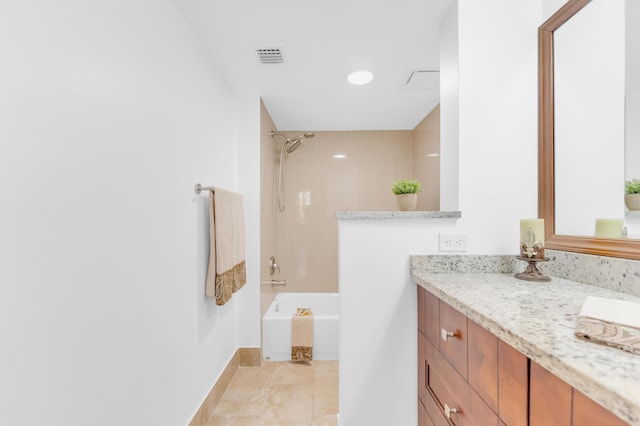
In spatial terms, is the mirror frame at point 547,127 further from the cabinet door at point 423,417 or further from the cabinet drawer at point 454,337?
the cabinet door at point 423,417

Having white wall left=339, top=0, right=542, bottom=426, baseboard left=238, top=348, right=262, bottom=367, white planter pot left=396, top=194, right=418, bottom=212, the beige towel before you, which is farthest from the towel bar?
baseboard left=238, top=348, right=262, bottom=367

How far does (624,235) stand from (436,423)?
980 mm

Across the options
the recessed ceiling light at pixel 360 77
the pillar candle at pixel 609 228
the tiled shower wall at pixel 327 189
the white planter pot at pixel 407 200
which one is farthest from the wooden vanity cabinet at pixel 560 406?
the tiled shower wall at pixel 327 189

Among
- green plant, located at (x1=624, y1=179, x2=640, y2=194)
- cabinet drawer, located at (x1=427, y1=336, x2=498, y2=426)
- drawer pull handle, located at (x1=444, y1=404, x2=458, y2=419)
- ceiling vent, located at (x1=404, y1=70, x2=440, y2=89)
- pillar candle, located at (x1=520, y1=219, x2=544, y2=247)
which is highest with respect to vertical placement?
ceiling vent, located at (x1=404, y1=70, x2=440, y2=89)

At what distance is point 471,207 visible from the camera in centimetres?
143

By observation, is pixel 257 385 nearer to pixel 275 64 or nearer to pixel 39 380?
pixel 39 380

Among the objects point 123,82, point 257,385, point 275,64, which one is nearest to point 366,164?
point 275,64

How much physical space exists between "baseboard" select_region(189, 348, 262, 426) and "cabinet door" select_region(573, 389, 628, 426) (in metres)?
1.75

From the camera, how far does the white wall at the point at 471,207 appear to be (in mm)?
1419

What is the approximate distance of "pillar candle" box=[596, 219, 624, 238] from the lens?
1062 millimetres

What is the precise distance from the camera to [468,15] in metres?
1.42

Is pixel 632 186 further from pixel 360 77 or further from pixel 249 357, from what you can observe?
pixel 249 357

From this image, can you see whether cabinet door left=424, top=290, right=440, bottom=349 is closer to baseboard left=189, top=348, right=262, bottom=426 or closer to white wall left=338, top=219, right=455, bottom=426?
white wall left=338, top=219, right=455, bottom=426

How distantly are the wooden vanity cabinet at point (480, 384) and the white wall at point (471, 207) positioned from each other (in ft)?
0.39
